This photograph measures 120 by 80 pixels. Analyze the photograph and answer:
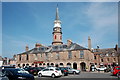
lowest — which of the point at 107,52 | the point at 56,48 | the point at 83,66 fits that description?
the point at 83,66

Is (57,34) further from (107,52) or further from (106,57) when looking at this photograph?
(106,57)

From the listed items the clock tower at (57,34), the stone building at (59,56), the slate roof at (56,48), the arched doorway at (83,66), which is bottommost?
the arched doorway at (83,66)

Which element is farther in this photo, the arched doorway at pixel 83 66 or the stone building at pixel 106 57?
the stone building at pixel 106 57

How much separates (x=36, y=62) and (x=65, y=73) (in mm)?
25325

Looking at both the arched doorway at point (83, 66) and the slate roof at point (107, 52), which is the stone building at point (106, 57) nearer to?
the slate roof at point (107, 52)

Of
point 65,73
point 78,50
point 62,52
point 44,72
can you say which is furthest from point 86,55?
point 44,72

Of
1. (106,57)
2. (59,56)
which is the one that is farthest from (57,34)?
(106,57)

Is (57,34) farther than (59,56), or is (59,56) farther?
(57,34)

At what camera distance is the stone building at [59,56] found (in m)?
43.6

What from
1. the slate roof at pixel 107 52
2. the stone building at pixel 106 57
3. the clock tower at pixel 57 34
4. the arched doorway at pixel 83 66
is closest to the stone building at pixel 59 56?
the arched doorway at pixel 83 66

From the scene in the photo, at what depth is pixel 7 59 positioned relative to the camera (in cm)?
8069

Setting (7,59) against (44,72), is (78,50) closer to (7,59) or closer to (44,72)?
(44,72)

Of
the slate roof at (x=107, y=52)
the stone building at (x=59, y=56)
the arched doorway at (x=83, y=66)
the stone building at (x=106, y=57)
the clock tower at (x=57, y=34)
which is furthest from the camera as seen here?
the clock tower at (x=57, y=34)

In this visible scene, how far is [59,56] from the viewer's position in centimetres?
4641
